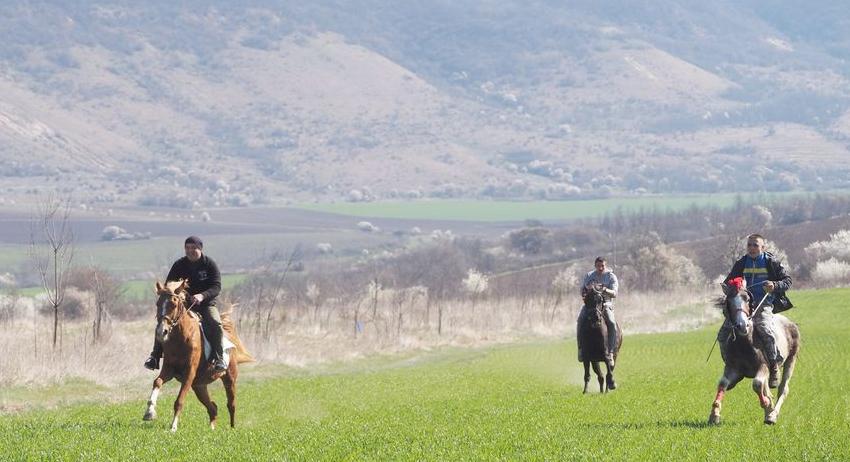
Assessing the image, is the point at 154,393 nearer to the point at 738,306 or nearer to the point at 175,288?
the point at 175,288

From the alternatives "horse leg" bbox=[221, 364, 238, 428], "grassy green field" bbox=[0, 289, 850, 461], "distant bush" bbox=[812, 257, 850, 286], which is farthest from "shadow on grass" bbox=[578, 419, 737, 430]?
"distant bush" bbox=[812, 257, 850, 286]

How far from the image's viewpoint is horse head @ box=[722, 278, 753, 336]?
789 inches

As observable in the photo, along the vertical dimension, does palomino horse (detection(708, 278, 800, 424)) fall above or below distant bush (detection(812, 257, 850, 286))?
above

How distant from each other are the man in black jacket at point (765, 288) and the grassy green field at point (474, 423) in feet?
3.68

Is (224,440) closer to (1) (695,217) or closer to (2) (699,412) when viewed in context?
(2) (699,412)

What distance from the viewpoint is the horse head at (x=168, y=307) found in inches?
768

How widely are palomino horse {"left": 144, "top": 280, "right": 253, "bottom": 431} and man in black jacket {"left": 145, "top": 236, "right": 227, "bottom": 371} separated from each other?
0.55ft

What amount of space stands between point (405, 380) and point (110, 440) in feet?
57.5

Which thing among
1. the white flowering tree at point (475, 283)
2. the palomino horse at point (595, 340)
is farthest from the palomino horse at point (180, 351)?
the white flowering tree at point (475, 283)

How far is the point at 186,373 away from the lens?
67.1 ft

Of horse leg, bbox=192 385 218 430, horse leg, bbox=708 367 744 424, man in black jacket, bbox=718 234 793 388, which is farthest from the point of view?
horse leg, bbox=192 385 218 430

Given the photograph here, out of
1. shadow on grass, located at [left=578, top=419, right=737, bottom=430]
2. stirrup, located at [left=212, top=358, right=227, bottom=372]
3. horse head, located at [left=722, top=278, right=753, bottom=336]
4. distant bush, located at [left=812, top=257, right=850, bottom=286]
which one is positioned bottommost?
distant bush, located at [left=812, top=257, right=850, bottom=286]

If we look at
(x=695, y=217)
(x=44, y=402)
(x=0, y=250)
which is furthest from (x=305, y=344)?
(x=695, y=217)

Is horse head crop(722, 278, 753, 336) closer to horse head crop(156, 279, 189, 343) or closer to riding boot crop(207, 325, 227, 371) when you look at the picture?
riding boot crop(207, 325, 227, 371)
